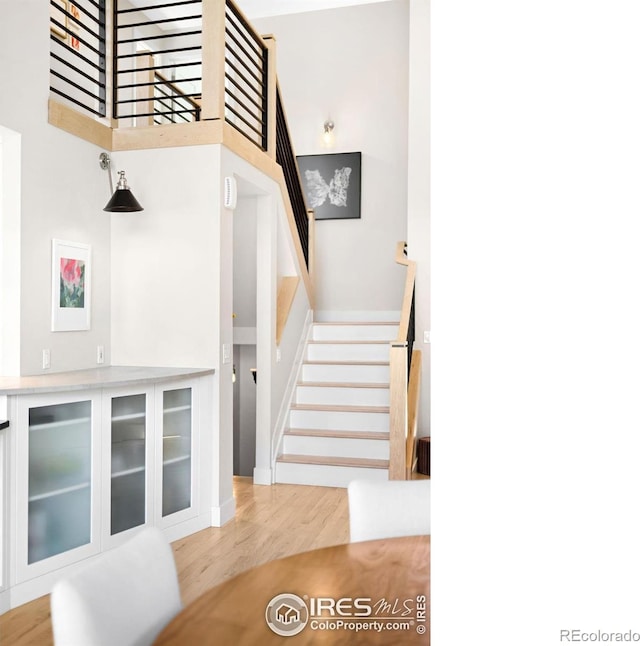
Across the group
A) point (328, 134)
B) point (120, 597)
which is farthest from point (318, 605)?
point (328, 134)

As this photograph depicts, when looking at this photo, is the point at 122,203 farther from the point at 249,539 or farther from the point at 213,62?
the point at 249,539

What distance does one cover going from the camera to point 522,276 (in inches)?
9.8

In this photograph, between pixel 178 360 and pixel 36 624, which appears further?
pixel 178 360

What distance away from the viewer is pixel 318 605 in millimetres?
1147

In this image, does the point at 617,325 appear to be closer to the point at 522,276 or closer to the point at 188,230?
the point at 522,276

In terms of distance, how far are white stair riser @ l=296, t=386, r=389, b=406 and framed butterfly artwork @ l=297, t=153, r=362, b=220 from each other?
9.14 ft

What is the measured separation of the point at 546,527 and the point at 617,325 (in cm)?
9

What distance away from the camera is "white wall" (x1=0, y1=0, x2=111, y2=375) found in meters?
3.43

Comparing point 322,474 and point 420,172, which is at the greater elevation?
point 420,172

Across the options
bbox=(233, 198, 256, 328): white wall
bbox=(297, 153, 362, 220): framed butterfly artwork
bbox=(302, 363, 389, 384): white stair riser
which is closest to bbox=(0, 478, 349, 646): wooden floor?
bbox=(302, 363, 389, 384): white stair riser

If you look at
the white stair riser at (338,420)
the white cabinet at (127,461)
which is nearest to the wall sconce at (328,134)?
the white stair riser at (338,420)

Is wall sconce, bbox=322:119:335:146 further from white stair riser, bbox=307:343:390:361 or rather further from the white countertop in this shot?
the white countertop

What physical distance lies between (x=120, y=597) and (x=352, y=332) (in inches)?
206

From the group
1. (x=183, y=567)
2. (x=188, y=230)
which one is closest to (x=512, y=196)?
(x=183, y=567)
